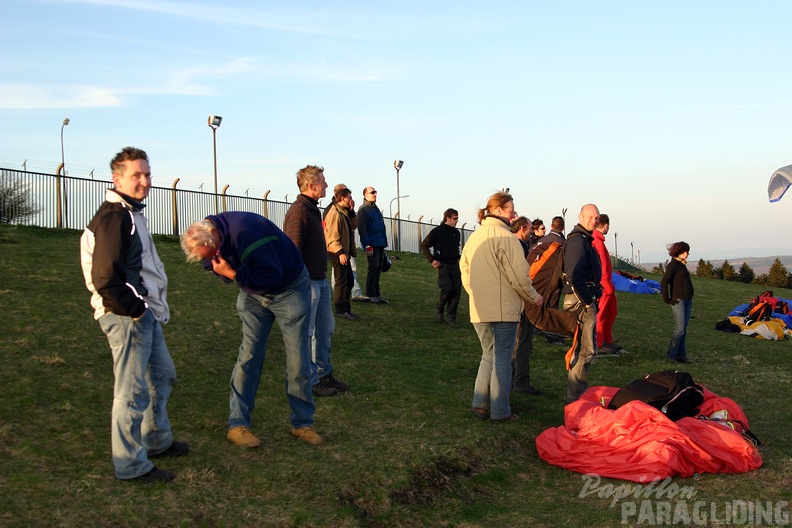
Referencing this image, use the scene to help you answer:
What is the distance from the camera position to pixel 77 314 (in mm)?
8648

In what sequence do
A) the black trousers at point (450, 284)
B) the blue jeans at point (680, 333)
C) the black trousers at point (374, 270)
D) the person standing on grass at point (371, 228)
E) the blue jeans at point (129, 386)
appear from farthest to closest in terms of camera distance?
the black trousers at point (374, 270), the person standing on grass at point (371, 228), the black trousers at point (450, 284), the blue jeans at point (680, 333), the blue jeans at point (129, 386)

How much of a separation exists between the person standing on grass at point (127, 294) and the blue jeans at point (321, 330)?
2080 millimetres

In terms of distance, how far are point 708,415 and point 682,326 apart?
15.5ft

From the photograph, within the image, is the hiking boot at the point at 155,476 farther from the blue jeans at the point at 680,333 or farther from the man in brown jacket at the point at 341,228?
the blue jeans at the point at 680,333

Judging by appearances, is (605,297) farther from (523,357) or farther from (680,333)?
(523,357)

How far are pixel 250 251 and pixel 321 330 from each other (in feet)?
6.67

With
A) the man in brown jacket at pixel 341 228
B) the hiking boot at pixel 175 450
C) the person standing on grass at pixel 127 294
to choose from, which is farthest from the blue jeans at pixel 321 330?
the person standing on grass at pixel 127 294

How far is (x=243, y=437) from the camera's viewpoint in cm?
543

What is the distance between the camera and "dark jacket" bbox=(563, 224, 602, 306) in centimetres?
730

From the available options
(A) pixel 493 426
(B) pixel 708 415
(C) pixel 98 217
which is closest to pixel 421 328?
(A) pixel 493 426

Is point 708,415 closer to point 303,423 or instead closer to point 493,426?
point 493,426

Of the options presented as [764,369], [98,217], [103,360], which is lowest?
[764,369]

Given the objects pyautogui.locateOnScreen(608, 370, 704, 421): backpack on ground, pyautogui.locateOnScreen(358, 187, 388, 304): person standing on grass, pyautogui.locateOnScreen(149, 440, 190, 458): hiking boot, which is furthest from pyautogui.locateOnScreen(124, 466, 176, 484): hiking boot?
pyautogui.locateOnScreen(358, 187, 388, 304): person standing on grass

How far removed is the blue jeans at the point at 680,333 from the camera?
419 inches
